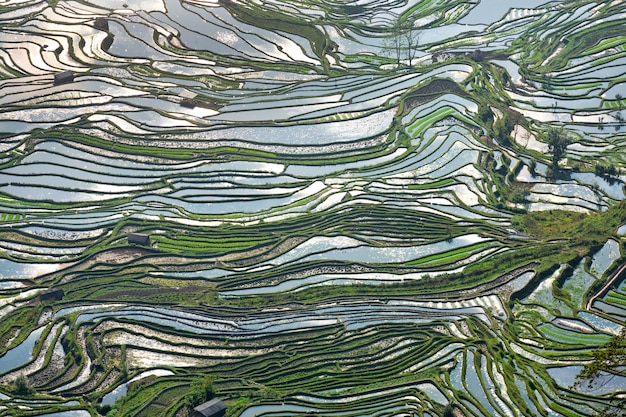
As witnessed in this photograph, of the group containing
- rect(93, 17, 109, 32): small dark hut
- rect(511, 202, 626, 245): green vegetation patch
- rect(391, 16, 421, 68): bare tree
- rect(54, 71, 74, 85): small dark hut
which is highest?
rect(93, 17, 109, 32): small dark hut

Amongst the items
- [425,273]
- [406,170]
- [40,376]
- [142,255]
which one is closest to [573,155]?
[406,170]

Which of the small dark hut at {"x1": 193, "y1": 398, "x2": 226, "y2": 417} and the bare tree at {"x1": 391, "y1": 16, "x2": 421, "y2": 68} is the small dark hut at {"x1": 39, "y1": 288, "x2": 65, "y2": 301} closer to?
the small dark hut at {"x1": 193, "y1": 398, "x2": 226, "y2": 417}

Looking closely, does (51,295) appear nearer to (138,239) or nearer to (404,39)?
(138,239)

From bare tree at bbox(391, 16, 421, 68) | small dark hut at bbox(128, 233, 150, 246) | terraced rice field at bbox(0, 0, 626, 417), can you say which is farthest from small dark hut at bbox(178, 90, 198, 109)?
small dark hut at bbox(128, 233, 150, 246)

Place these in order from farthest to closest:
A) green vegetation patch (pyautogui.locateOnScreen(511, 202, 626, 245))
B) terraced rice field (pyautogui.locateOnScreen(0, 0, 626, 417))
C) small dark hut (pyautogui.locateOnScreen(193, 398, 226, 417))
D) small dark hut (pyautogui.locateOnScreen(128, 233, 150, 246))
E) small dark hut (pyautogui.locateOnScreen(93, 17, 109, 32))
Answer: small dark hut (pyautogui.locateOnScreen(93, 17, 109, 32)), small dark hut (pyautogui.locateOnScreen(128, 233, 150, 246)), green vegetation patch (pyautogui.locateOnScreen(511, 202, 626, 245)), terraced rice field (pyautogui.locateOnScreen(0, 0, 626, 417)), small dark hut (pyautogui.locateOnScreen(193, 398, 226, 417))

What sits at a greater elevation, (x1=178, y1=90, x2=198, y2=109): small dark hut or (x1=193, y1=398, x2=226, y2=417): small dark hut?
(x1=178, y1=90, x2=198, y2=109): small dark hut

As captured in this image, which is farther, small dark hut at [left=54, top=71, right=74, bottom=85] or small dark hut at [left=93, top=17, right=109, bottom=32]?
small dark hut at [left=93, top=17, right=109, bottom=32]

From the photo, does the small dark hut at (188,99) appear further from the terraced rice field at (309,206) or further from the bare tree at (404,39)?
the bare tree at (404,39)
